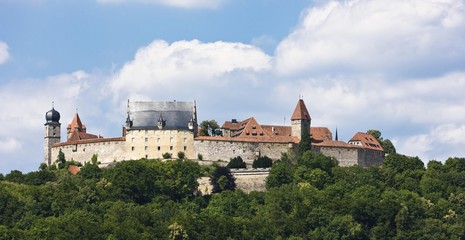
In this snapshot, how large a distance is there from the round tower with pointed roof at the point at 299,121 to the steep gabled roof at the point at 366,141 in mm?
4649

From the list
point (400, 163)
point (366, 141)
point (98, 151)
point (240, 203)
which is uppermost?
point (366, 141)

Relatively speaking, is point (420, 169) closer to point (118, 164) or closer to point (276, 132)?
point (276, 132)

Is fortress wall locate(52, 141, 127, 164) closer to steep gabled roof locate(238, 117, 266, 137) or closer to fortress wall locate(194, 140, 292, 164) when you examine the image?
fortress wall locate(194, 140, 292, 164)

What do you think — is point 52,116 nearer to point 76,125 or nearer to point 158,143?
point 76,125

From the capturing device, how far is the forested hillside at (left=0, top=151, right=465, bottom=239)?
97562 millimetres

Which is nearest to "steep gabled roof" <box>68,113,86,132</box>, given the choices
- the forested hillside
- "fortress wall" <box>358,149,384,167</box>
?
the forested hillside

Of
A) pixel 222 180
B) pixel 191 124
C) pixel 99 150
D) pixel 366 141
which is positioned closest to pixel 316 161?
pixel 222 180

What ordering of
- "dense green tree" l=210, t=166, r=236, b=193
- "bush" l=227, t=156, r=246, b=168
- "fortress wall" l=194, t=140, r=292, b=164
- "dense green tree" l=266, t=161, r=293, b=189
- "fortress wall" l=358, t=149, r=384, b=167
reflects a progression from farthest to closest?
1. "fortress wall" l=358, t=149, r=384, b=167
2. "fortress wall" l=194, t=140, r=292, b=164
3. "bush" l=227, t=156, r=246, b=168
4. "dense green tree" l=266, t=161, r=293, b=189
5. "dense green tree" l=210, t=166, r=236, b=193

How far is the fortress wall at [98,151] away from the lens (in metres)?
120

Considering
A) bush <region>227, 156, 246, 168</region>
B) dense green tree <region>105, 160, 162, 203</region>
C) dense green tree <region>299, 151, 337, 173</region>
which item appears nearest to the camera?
dense green tree <region>105, 160, 162, 203</region>

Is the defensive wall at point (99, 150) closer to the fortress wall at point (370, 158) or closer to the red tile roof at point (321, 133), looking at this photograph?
the red tile roof at point (321, 133)

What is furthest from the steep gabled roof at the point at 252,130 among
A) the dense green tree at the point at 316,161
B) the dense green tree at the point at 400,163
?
the dense green tree at the point at 400,163

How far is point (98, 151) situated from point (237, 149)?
11.3 meters

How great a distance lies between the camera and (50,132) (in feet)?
416
